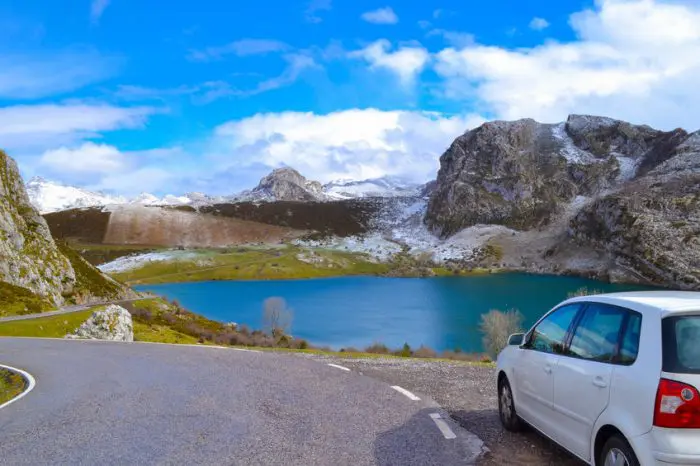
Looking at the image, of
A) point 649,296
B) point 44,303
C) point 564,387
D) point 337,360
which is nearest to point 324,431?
point 564,387

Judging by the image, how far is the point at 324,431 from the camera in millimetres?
9938

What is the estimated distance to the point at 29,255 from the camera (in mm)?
62469

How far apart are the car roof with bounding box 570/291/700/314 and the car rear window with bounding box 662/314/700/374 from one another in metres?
0.14

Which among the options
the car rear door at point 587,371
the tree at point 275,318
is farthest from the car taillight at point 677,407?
the tree at point 275,318

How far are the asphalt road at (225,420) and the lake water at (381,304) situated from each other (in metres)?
55.1

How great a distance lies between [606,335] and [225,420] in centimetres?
738

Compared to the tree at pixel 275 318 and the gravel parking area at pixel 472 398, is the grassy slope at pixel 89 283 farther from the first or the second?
the gravel parking area at pixel 472 398

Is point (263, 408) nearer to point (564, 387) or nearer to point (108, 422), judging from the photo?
point (108, 422)

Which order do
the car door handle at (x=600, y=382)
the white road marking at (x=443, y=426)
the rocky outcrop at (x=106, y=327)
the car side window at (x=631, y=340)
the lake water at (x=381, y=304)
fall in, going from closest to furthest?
the car side window at (x=631, y=340) < the car door handle at (x=600, y=382) < the white road marking at (x=443, y=426) < the rocky outcrop at (x=106, y=327) < the lake water at (x=381, y=304)

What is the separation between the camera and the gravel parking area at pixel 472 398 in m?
8.62

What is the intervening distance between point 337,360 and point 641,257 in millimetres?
185146

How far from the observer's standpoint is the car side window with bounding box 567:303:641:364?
21.8ft

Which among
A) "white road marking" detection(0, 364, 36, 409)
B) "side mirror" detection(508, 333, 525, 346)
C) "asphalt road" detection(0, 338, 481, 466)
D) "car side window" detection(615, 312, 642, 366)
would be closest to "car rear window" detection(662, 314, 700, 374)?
"car side window" detection(615, 312, 642, 366)

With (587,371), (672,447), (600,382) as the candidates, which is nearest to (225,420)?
(587,371)
